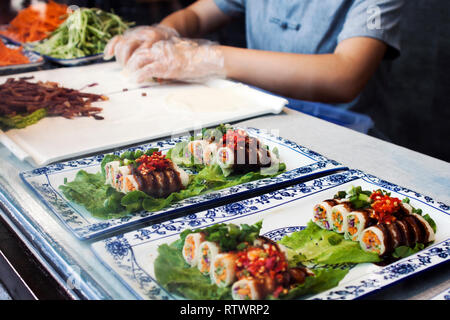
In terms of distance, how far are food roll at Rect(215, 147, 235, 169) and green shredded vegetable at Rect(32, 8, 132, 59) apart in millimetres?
1568

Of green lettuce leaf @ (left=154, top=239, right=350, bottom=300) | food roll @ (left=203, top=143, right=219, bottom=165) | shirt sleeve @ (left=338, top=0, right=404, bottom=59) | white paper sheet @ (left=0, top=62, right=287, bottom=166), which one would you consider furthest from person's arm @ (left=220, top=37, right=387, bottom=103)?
green lettuce leaf @ (left=154, top=239, right=350, bottom=300)

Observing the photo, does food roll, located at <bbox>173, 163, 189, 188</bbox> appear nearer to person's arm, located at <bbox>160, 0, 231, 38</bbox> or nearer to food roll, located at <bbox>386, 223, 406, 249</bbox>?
food roll, located at <bbox>386, 223, 406, 249</bbox>

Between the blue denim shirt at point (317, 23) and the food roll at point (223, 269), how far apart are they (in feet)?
5.34

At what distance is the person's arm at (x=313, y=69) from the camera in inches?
86.9

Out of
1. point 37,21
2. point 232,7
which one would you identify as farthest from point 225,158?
point 37,21

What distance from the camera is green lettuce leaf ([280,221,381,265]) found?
99 cm

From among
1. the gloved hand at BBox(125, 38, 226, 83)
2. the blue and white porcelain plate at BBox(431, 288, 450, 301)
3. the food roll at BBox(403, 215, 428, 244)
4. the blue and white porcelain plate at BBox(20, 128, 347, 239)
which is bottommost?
the blue and white porcelain plate at BBox(20, 128, 347, 239)

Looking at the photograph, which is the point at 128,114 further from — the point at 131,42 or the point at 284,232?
the point at 284,232

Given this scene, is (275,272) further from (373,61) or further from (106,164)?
(373,61)

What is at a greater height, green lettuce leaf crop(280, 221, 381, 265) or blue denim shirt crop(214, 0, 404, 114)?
blue denim shirt crop(214, 0, 404, 114)

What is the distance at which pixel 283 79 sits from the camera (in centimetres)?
227

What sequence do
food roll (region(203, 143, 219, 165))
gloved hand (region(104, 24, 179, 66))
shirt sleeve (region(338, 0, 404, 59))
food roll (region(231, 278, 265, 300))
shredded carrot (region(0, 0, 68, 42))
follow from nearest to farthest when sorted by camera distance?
food roll (region(231, 278, 265, 300)), food roll (region(203, 143, 219, 165)), shirt sleeve (region(338, 0, 404, 59)), gloved hand (region(104, 24, 179, 66)), shredded carrot (region(0, 0, 68, 42))

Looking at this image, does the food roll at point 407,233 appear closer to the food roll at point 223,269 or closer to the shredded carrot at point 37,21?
the food roll at point 223,269
